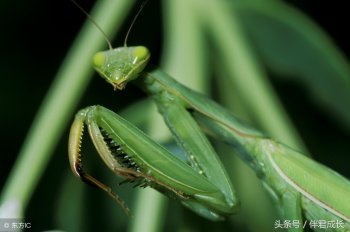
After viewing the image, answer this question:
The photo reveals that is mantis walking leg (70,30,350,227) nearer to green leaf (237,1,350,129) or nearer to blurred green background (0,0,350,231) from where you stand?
blurred green background (0,0,350,231)

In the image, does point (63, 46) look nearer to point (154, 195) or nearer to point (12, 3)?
point (12, 3)

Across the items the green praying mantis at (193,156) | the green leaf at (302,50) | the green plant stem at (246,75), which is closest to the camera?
the green praying mantis at (193,156)

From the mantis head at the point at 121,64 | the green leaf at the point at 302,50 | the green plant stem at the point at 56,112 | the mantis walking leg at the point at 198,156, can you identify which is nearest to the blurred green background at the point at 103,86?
the green leaf at the point at 302,50

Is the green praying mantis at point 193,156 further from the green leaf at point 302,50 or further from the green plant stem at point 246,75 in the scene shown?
the green leaf at point 302,50

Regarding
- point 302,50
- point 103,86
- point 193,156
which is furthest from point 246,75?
point 103,86

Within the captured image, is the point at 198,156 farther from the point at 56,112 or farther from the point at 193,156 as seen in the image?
the point at 56,112

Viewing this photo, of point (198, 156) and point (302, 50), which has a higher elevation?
point (302, 50)
